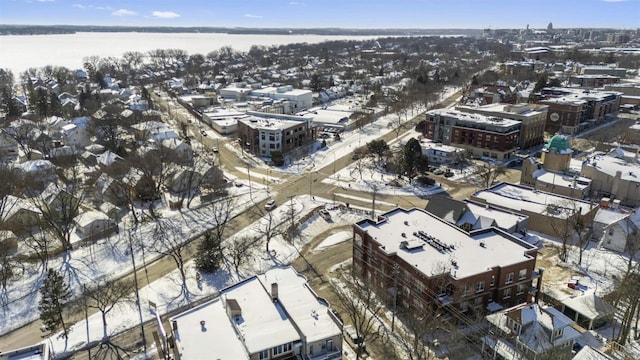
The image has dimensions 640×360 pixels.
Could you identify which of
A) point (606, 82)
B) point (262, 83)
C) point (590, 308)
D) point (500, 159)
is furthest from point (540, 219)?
point (262, 83)

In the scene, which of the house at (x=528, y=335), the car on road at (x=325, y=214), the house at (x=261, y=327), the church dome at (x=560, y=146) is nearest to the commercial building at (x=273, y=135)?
the car on road at (x=325, y=214)

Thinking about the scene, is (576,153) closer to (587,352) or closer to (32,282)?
(587,352)

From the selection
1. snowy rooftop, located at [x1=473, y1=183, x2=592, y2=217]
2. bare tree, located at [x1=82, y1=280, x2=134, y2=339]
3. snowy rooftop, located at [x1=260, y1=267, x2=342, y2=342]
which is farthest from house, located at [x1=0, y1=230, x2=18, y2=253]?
snowy rooftop, located at [x1=473, y1=183, x2=592, y2=217]

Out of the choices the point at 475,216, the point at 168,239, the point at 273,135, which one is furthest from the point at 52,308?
the point at 273,135

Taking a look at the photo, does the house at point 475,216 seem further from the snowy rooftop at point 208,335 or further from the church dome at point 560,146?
the snowy rooftop at point 208,335

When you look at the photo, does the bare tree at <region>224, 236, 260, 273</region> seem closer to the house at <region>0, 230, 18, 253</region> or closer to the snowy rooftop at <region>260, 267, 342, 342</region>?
the snowy rooftop at <region>260, 267, 342, 342</region>

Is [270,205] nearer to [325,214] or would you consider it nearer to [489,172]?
[325,214]

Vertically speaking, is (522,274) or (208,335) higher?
(522,274)
